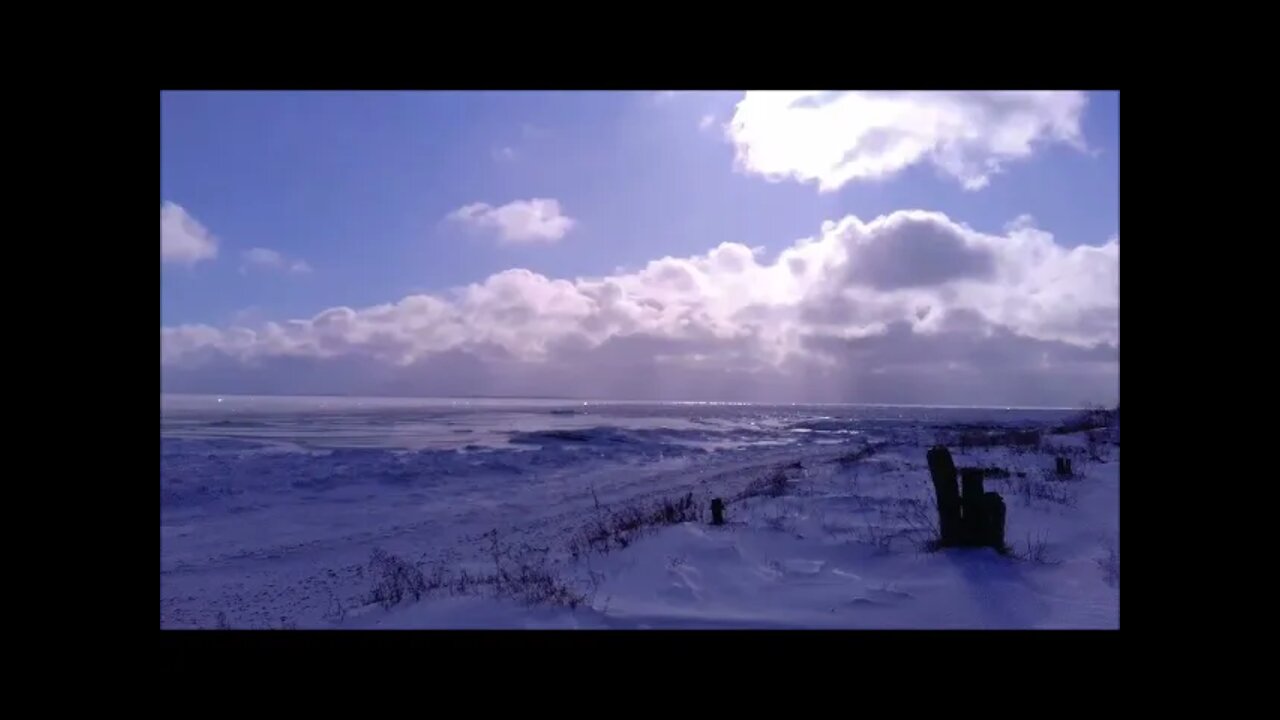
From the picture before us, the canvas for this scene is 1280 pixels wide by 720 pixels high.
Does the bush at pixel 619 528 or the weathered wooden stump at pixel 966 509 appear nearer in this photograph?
the weathered wooden stump at pixel 966 509

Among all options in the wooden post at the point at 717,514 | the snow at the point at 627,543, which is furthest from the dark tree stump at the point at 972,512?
the wooden post at the point at 717,514

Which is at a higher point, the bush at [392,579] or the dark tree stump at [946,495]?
the dark tree stump at [946,495]

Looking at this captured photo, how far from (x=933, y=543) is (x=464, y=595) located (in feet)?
13.1

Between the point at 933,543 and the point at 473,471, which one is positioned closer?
the point at 933,543

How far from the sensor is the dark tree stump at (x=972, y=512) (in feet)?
18.4

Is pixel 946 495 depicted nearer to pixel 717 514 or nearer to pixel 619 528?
pixel 717 514

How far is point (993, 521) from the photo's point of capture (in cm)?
559

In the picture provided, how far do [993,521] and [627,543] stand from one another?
3351 mm

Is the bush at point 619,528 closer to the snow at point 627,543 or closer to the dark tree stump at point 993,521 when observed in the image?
the snow at point 627,543

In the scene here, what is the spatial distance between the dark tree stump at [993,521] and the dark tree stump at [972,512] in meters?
0.03
